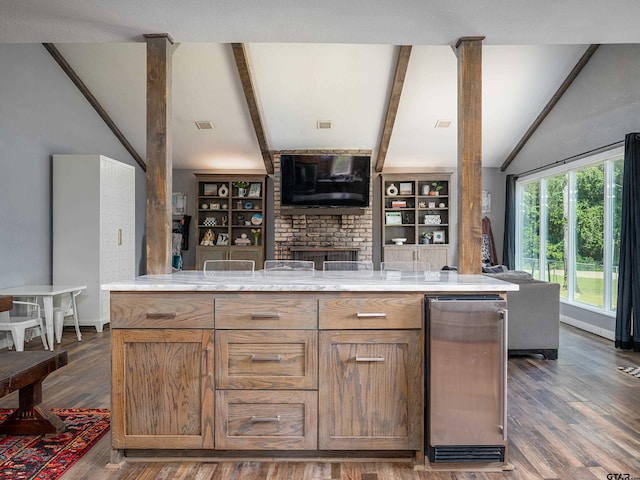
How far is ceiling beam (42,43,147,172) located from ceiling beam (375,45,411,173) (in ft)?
12.8

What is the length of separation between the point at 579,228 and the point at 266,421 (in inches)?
200

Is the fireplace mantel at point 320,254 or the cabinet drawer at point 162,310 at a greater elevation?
the fireplace mantel at point 320,254

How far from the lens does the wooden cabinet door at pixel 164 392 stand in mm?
2203

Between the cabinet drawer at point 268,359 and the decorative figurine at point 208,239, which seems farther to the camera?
the decorative figurine at point 208,239

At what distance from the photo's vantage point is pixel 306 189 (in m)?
7.34

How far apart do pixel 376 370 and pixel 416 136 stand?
562 centimetres

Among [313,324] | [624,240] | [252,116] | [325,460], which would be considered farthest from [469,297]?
[252,116]

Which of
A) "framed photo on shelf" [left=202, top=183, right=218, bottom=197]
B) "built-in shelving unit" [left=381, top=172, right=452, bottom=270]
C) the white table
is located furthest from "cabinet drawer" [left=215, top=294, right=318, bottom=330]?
"framed photo on shelf" [left=202, top=183, right=218, bottom=197]

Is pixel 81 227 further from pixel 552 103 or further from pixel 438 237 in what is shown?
pixel 552 103

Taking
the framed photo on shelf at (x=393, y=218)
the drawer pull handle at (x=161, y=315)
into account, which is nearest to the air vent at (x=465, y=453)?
the drawer pull handle at (x=161, y=315)

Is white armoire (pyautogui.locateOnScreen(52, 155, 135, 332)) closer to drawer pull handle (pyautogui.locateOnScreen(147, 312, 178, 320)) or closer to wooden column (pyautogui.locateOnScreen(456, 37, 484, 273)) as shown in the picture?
drawer pull handle (pyautogui.locateOnScreen(147, 312, 178, 320))

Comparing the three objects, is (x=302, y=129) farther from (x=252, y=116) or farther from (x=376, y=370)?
(x=376, y=370)

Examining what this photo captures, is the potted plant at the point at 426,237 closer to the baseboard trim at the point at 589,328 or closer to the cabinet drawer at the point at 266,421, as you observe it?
the baseboard trim at the point at 589,328

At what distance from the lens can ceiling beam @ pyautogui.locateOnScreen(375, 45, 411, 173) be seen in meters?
5.42
